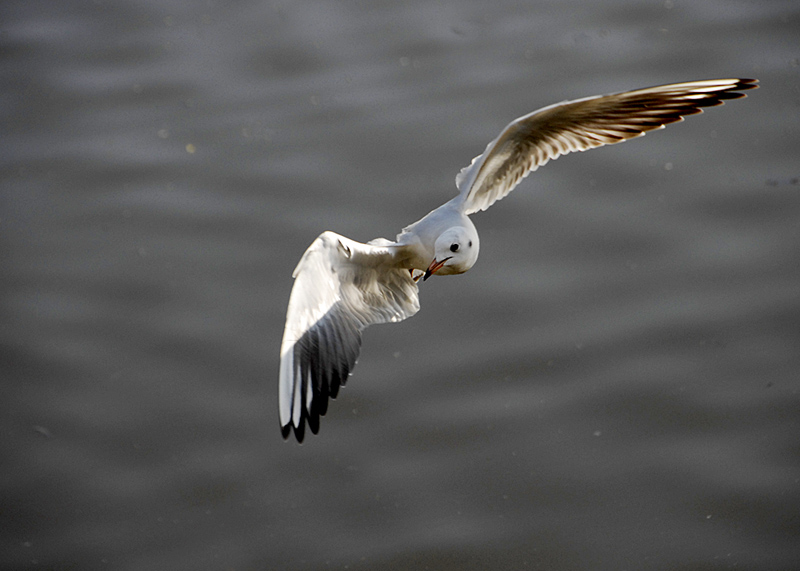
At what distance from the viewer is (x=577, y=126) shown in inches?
133

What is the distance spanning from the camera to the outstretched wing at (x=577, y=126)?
308cm

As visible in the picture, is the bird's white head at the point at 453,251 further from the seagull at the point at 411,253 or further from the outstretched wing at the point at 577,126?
the outstretched wing at the point at 577,126

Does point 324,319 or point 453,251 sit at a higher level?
point 453,251

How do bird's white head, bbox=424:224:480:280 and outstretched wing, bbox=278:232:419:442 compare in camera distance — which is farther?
bird's white head, bbox=424:224:480:280

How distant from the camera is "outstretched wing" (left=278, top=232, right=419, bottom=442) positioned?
2.77 metres

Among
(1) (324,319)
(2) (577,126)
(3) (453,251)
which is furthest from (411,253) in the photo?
(2) (577,126)

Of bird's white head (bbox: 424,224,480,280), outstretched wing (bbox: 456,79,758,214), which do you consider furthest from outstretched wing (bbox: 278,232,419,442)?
outstretched wing (bbox: 456,79,758,214)

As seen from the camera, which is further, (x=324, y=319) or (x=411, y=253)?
(x=411, y=253)

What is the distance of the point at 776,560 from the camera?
13.0 ft

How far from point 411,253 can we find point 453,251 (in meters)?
0.25

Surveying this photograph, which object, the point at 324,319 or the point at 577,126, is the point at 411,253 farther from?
the point at 577,126

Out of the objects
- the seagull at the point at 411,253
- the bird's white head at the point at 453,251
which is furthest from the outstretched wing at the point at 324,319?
the bird's white head at the point at 453,251

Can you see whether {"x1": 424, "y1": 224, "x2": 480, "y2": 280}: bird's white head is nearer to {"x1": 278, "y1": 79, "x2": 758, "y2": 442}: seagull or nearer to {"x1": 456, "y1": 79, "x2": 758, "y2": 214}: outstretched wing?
{"x1": 278, "y1": 79, "x2": 758, "y2": 442}: seagull

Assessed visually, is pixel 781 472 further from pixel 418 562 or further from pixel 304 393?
pixel 304 393
